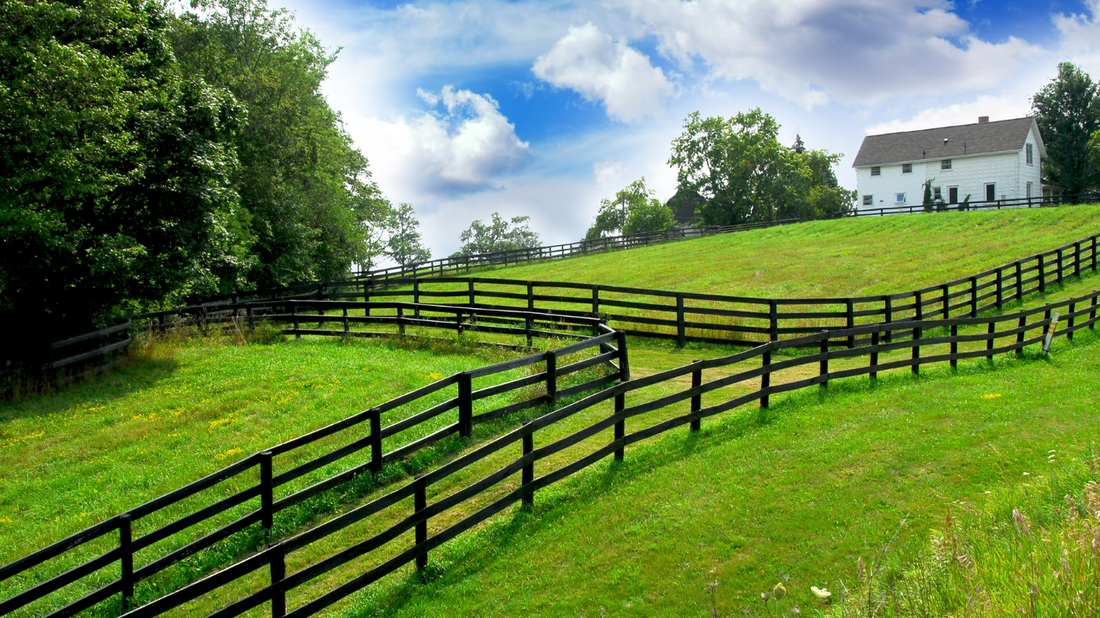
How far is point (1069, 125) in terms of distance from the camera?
210 ft

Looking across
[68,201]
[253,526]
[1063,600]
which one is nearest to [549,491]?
[253,526]

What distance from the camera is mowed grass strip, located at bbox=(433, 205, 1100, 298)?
2942cm

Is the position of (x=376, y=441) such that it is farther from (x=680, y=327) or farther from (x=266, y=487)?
(x=680, y=327)

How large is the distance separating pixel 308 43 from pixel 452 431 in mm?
34747

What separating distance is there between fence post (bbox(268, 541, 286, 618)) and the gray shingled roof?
2486 inches

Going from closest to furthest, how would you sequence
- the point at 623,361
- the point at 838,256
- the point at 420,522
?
the point at 420,522
the point at 623,361
the point at 838,256

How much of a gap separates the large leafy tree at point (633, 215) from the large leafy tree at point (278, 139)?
40.4 meters

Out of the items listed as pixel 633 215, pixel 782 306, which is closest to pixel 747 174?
pixel 633 215

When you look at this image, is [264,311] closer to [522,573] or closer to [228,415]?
Result: [228,415]

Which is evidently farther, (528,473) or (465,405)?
(465,405)

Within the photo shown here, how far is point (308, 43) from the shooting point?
126ft

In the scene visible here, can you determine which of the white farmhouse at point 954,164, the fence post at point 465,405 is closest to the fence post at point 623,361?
the fence post at point 465,405

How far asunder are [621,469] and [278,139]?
93.5 feet

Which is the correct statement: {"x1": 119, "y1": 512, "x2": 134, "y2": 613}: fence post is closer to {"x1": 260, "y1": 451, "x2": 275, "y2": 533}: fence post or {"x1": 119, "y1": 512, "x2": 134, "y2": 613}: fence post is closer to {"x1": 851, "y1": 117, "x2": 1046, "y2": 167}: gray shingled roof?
{"x1": 260, "y1": 451, "x2": 275, "y2": 533}: fence post
